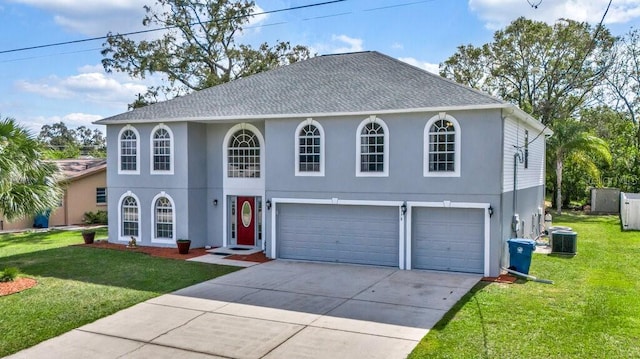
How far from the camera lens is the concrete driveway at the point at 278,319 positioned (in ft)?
25.8

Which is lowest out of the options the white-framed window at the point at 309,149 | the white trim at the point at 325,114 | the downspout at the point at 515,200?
the downspout at the point at 515,200

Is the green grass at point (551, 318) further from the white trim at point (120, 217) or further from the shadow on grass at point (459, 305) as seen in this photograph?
the white trim at point (120, 217)

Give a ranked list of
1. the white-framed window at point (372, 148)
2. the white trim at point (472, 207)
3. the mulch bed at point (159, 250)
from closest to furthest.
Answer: the white trim at point (472, 207) < the white-framed window at point (372, 148) < the mulch bed at point (159, 250)

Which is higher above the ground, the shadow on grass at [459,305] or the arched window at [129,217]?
the arched window at [129,217]

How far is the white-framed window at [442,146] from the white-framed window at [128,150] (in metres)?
10.4

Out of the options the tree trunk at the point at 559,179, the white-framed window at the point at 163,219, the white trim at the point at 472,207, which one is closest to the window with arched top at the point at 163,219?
the white-framed window at the point at 163,219

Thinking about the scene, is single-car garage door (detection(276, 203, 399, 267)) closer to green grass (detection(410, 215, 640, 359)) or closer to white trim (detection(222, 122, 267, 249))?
white trim (detection(222, 122, 267, 249))

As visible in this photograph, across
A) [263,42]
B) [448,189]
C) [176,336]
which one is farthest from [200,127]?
[263,42]

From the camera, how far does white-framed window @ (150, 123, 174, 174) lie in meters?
17.5

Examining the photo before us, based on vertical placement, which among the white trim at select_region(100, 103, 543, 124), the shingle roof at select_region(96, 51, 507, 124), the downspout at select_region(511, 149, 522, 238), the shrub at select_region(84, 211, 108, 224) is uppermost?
the shingle roof at select_region(96, 51, 507, 124)

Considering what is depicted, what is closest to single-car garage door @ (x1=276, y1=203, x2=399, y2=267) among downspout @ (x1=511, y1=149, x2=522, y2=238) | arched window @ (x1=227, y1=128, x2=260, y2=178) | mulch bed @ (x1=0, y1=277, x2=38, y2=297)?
arched window @ (x1=227, y1=128, x2=260, y2=178)

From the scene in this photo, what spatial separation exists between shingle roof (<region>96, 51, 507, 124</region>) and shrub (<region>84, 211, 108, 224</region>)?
1132 cm

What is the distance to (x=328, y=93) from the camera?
16.0 metres

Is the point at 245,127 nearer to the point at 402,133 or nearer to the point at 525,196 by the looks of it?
the point at 402,133
